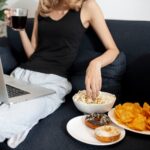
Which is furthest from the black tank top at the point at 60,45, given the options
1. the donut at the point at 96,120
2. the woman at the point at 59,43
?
the donut at the point at 96,120

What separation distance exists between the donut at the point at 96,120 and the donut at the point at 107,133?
5 cm

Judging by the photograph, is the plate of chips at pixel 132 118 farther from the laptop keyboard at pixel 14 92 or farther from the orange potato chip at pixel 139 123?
the laptop keyboard at pixel 14 92

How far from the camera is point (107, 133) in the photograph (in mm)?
1210

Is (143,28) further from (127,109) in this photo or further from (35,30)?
(35,30)

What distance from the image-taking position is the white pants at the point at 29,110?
125 centimetres

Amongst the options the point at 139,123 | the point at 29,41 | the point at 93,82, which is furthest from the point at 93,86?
the point at 29,41

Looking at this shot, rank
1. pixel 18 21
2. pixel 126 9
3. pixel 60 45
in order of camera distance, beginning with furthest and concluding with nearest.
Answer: pixel 126 9
pixel 60 45
pixel 18 21

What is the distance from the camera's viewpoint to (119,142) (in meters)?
1.23

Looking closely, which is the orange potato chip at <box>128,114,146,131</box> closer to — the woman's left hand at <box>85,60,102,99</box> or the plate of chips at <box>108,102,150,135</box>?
the plate of chips at <box>108,102,150,135</box>

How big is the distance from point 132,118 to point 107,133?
15cm

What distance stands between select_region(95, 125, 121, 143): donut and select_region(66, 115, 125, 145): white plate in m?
0.02

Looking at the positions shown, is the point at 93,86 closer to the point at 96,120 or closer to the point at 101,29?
the point at 96,120

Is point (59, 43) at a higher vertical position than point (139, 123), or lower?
higher

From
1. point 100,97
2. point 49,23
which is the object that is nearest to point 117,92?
point 100,97
